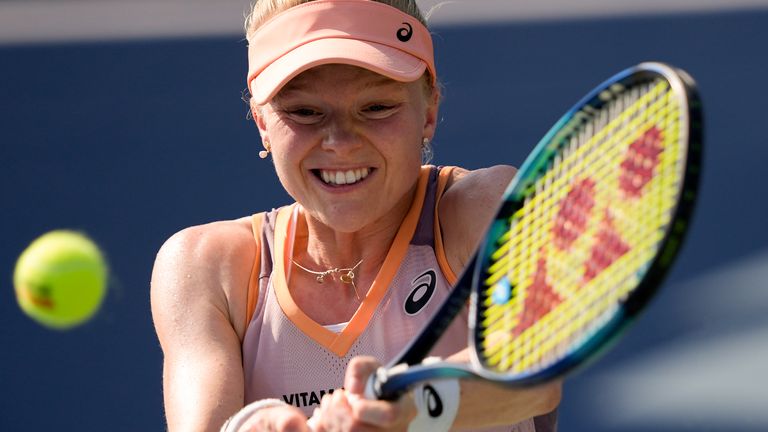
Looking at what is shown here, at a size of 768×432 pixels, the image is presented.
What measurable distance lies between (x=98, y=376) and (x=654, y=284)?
266 cm

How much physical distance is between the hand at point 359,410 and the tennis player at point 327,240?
402mm

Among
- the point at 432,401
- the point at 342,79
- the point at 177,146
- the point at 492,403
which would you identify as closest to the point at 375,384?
the point at 432,401

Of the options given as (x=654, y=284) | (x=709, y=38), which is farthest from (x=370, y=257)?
(x=709, y=38)

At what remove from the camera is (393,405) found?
5.37ft

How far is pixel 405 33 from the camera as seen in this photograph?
2.22 meters

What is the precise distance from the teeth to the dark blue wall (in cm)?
148

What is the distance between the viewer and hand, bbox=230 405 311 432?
5.59 feet

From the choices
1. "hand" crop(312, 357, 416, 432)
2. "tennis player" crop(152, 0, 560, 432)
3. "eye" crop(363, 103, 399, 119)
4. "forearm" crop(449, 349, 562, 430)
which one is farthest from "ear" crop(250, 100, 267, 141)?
"hand" crop(312, 357, 416, 432)

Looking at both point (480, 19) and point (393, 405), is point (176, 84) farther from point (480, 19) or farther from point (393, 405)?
point (393, 405)

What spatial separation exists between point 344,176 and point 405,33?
0.29m

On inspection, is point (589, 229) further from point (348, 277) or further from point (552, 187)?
point (348, 277)

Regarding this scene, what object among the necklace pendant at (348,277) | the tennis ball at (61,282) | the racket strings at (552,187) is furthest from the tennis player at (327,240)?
the tennis ball at (61,282)

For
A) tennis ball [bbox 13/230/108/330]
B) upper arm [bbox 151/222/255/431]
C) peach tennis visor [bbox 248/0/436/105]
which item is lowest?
upper arm [bbox 151/222/255/431]

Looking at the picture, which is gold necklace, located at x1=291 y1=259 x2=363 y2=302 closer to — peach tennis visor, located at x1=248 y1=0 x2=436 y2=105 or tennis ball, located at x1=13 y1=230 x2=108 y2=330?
peach tennis visor, located at x1=248 y1=0 x2=436 y2=105
